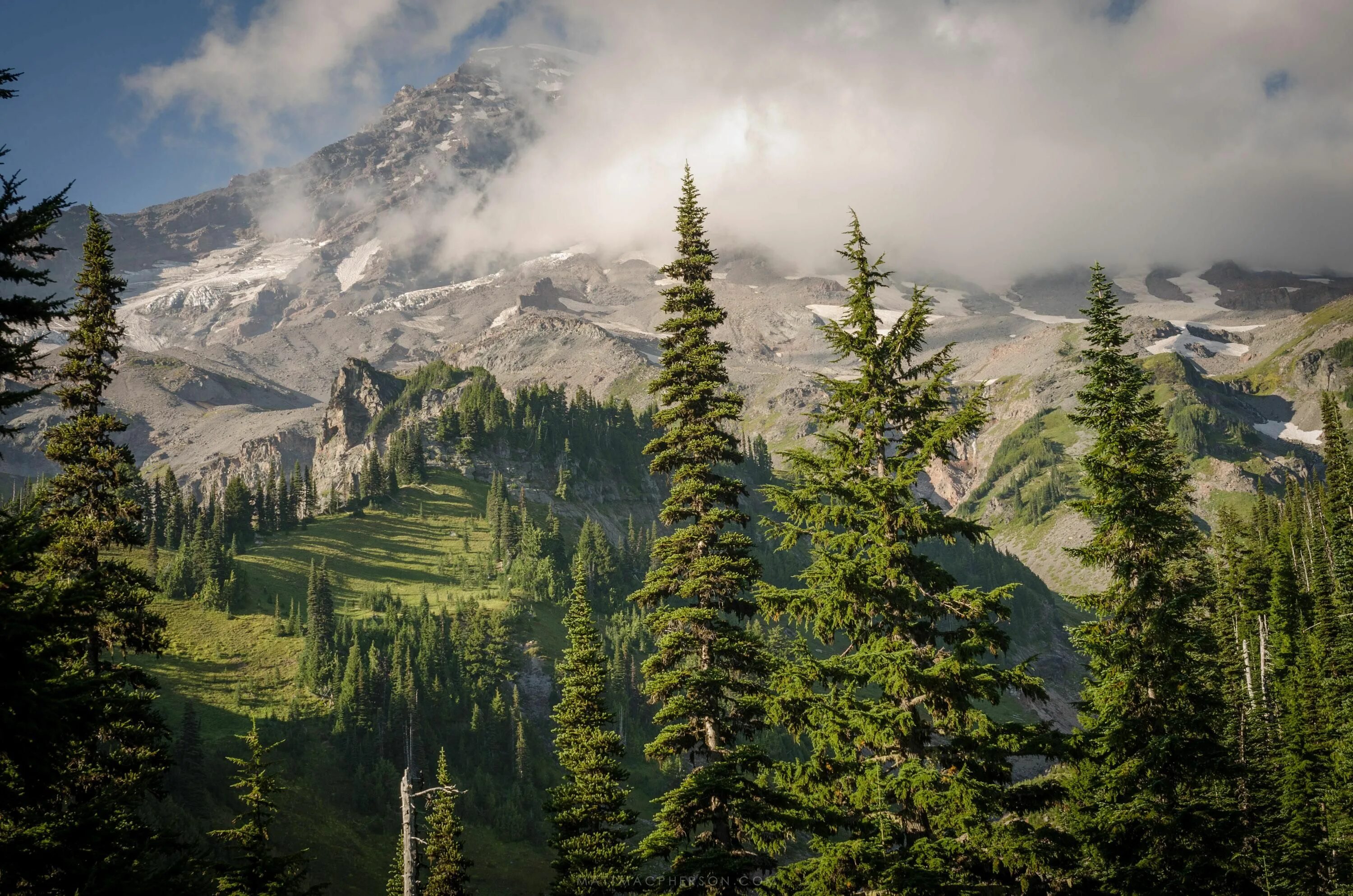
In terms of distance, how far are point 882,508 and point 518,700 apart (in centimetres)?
11826

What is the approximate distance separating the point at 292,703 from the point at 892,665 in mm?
109466

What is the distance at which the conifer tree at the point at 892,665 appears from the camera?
22.2 metres

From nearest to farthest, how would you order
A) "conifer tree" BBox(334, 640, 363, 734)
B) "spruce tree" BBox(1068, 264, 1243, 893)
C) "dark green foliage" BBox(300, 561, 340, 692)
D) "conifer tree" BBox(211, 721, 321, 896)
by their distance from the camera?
"spruce tree" BBox(1068, 264, 1243, 893), "conifer tree" BBox(211, 721, 321, 896), "conifer tree" BBox(334, 640, 363, 734), "dark green foliage" BBox(300, 561, 340, 692)

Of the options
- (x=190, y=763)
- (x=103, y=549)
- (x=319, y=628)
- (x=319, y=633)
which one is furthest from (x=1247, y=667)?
(x=319, y=628)

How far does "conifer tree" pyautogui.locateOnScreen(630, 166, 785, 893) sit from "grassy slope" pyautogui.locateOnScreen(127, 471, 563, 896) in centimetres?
7329

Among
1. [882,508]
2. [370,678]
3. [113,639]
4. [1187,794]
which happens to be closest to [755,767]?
[882,508]

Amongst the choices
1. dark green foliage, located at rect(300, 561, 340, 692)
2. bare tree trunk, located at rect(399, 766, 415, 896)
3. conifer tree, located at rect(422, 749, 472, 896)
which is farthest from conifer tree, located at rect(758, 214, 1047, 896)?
dark green foliage, located at rect(300, 561, 340, 692)

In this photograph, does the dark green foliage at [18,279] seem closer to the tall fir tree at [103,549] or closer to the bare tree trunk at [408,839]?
the tall fir tree at [103,549]

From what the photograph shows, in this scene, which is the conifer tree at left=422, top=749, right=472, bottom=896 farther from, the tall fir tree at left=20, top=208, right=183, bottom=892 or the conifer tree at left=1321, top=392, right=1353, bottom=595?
the conifer tree at left=1321, top=392, right=1353, bottom=595

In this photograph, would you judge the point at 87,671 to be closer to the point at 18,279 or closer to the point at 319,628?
the point at 18,279

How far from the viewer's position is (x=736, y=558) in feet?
98.3

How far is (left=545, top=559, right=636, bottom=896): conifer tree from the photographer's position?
4038cm

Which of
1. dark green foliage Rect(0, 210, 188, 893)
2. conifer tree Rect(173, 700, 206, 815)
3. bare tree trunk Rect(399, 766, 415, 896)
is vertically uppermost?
dark green foliage Rect(0, 210, 188, 893)

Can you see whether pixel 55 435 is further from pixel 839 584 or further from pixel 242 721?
pixel 242 721
